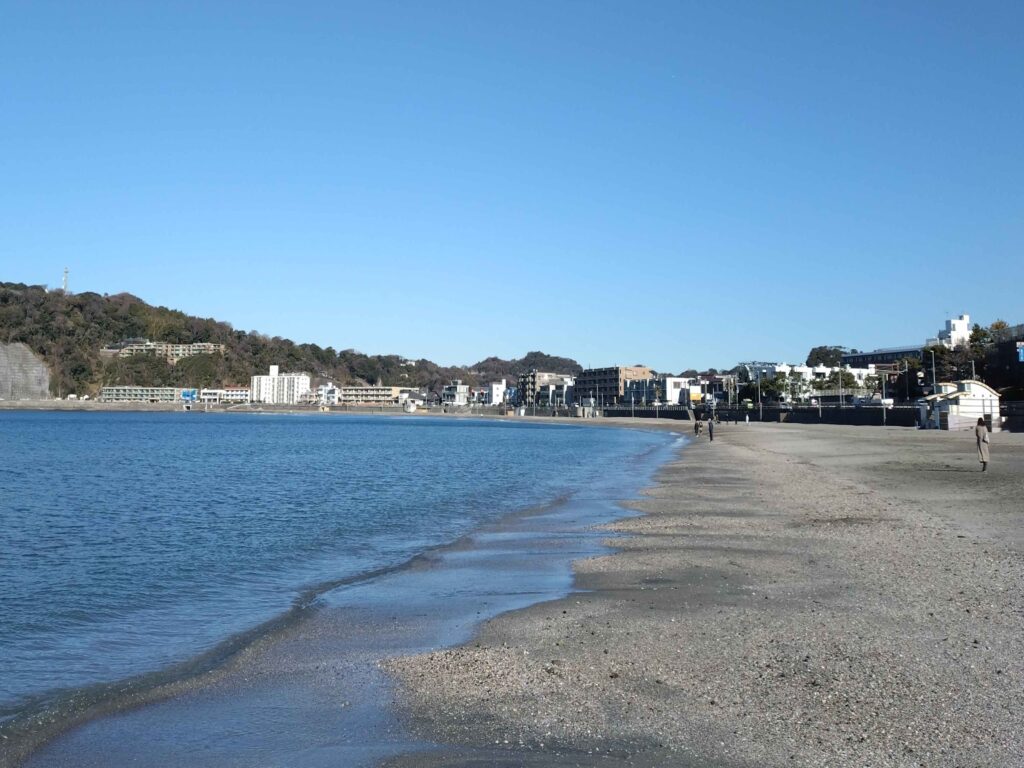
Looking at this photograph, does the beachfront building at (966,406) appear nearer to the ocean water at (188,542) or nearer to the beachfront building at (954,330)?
the ocean water at (188,542)

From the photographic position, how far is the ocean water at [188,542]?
29.6ft

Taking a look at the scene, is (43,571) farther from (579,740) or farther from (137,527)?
(579,740)

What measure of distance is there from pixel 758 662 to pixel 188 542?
13.0 m

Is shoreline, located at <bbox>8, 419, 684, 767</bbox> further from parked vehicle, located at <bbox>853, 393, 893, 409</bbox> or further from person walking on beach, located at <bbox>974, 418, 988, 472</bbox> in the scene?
→ parked vehicle, located at <bbox>853, 393, 893, 409</bbox>

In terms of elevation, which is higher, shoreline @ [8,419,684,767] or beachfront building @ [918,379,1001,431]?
beachfront building @ [918,379,1001,431]

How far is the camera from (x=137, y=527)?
19.1 m

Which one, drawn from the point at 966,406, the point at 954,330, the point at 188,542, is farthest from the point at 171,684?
the point at 954,330

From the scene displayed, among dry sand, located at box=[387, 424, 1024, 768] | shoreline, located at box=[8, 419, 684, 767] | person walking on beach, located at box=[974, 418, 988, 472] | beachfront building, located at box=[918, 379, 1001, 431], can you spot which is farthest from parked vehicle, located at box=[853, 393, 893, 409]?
shoreline, located at box=[8, 419, 684, 767]

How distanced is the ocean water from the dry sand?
11.3ft

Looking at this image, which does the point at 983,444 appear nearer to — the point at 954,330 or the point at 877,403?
the point at 877,403

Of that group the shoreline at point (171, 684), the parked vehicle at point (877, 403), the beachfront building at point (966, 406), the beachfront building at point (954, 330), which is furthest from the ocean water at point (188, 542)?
the beachfront building at point (954, 330)

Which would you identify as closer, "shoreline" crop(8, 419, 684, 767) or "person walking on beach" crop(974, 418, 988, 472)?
"shoreline" crop(8, 419, 684, 767)

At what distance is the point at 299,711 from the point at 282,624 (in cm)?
346

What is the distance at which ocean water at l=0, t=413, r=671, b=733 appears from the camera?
29.6 ft
